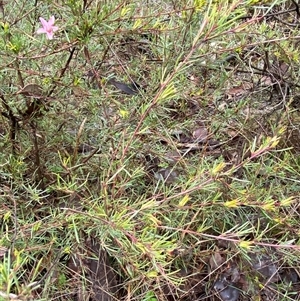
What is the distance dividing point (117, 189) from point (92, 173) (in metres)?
0.21

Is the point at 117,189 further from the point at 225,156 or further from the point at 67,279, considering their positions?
the point at 225,156

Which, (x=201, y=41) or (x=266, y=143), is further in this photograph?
(x=266, y=143)

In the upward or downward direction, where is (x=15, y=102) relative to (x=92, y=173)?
upward

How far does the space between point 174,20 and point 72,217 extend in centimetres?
60

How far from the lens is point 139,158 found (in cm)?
144

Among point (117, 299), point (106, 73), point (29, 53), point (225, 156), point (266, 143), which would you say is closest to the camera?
point (266, 143)

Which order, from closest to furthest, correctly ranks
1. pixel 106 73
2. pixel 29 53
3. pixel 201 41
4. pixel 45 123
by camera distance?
pixel 201 41 < pixel 29 53 < pixel 45 123 < pixel 106 73

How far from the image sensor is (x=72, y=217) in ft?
3.49

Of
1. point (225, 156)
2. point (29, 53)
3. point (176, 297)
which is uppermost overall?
point (29, 53)

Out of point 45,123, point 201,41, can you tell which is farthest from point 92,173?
point 201,41

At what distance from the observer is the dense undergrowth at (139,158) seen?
104 centimetres

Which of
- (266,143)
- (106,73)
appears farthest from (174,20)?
(266,143)

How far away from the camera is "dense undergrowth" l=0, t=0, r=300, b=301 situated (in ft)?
3.43

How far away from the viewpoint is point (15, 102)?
4.14 feet
